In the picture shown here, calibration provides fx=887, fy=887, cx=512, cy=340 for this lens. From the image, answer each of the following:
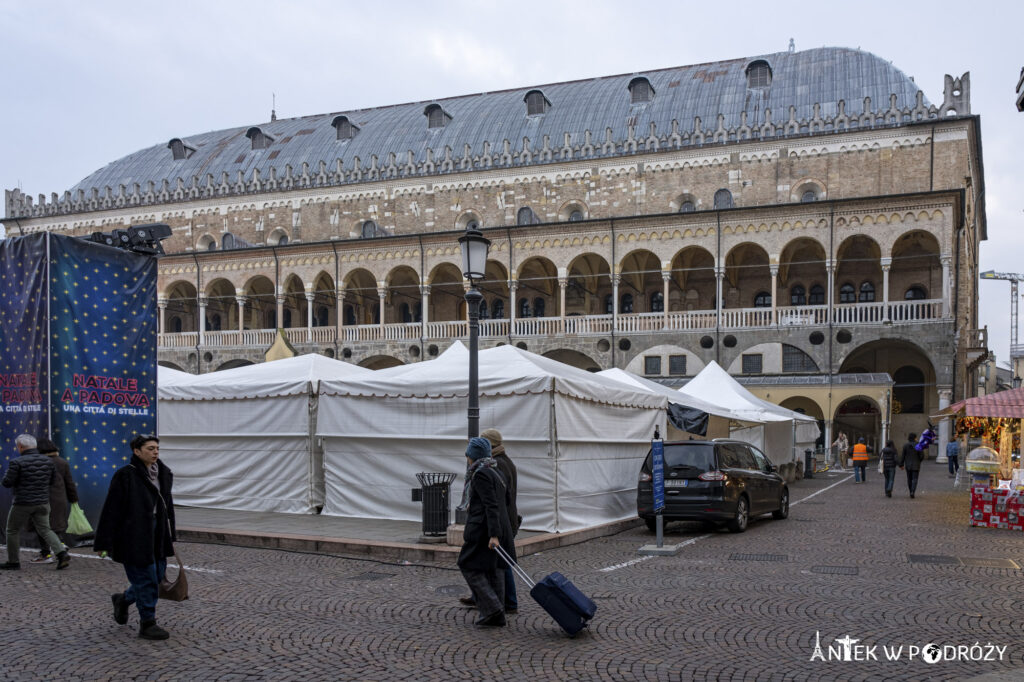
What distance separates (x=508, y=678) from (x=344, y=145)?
45855 millimetres

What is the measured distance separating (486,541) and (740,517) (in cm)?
760

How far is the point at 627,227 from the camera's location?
38.8 m

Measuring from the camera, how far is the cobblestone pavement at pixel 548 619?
242 inches

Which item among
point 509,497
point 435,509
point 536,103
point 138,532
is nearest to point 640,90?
point 536,103

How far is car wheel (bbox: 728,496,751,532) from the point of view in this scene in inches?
539

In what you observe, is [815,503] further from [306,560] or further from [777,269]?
[777,269]

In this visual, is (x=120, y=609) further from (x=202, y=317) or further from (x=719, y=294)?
(x=202, y=317)

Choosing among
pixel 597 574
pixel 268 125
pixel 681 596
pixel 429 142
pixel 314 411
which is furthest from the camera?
pixel 268 125

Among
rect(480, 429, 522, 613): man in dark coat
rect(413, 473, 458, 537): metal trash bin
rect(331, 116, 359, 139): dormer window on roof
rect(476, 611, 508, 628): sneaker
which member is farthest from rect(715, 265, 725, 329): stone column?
rect(476, 611, 508, 628): sneaker

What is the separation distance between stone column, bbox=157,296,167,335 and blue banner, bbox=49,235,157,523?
35800 mm

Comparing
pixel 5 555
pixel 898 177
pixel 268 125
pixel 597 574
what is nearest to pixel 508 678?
pixel 597 574

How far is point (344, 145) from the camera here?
48.9 metres

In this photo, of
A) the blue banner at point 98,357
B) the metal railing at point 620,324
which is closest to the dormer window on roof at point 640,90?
the metal railing at point 620,324

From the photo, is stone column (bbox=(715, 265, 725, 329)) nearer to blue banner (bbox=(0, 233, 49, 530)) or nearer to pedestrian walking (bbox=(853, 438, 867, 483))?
pedestrian walking (bbox=(853, 438, 867, 483))
